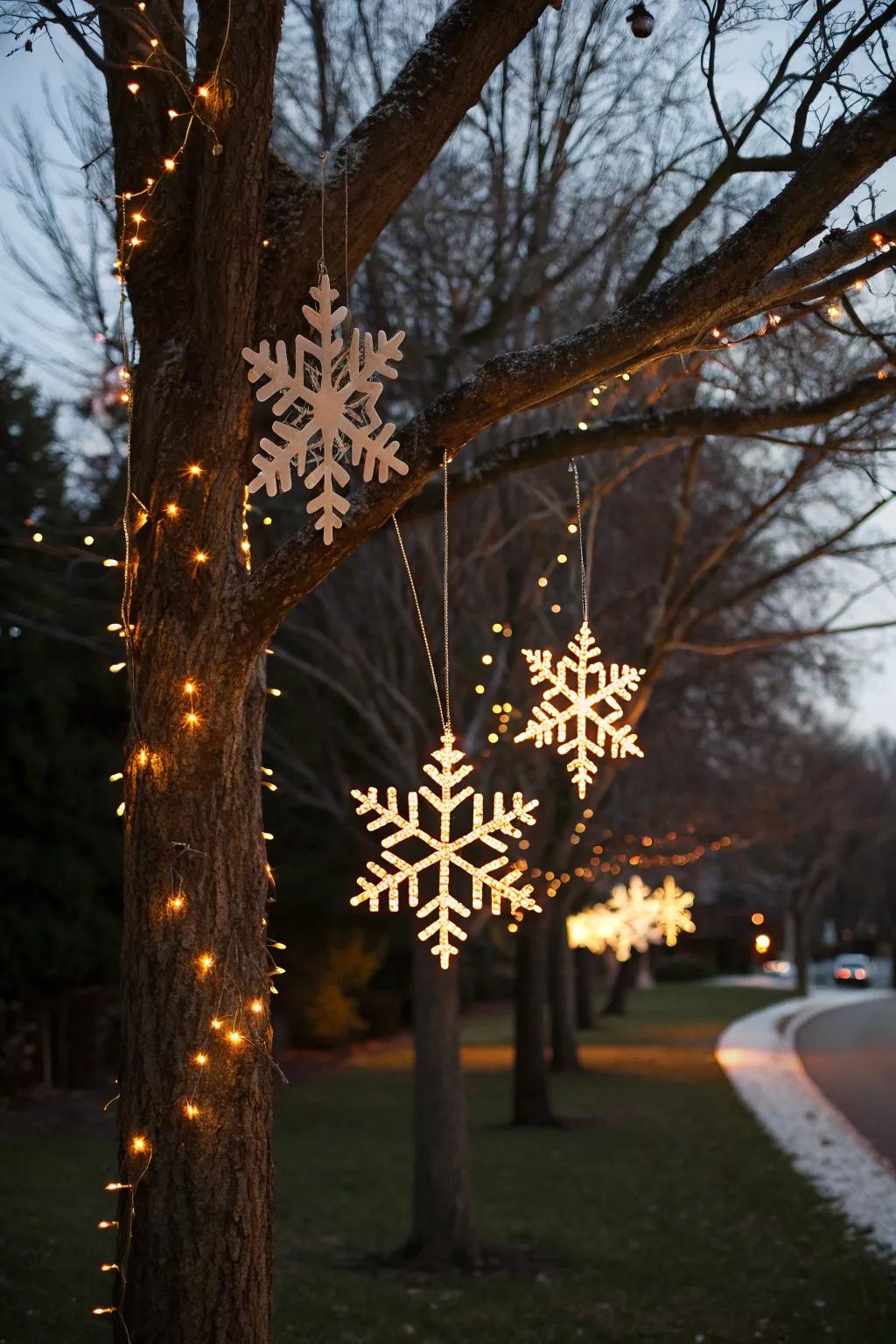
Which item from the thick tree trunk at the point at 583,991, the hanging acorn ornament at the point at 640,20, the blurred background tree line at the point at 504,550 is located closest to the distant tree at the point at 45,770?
the blurred background tree line at the point at 504,550

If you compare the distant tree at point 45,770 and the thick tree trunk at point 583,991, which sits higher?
the distant tree at point 45,770

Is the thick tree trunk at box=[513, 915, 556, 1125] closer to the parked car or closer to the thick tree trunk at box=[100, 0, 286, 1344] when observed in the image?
the thick tree trunk at box=[100, 0, 286, 1344]

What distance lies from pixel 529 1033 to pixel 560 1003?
6.11 meters

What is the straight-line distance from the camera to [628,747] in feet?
18.7

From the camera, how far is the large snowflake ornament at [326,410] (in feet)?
16.1

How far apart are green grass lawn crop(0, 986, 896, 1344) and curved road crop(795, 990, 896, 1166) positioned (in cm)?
155

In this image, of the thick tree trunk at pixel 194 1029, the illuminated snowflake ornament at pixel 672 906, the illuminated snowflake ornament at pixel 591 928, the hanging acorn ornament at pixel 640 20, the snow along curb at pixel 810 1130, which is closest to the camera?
the thick tree trunk at pixel 194 1029

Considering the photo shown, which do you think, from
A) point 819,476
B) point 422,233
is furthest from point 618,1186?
point 422,233

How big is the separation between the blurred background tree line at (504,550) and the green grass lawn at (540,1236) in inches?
85.7

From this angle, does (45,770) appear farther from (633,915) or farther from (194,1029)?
(633,915)

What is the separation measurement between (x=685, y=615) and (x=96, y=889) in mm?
10739

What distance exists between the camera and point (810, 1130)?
1656cm

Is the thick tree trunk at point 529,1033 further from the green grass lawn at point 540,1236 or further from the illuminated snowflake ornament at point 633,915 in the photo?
the illuminated snowflake ornament at point 633,915

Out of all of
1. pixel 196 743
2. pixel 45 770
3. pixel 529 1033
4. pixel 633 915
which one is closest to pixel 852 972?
pixel 633 915
